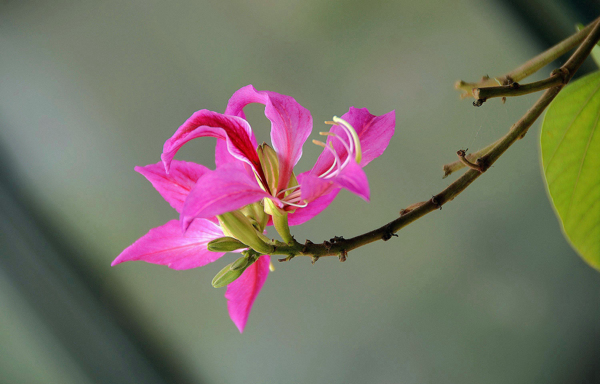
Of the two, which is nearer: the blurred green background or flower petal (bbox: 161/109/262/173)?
flower petal (bbox: 161/109/262/173)

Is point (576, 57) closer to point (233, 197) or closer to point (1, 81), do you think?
point (233, 197)

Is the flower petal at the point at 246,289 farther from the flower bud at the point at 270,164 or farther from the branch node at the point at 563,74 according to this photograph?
the branch node at the point at 563,74

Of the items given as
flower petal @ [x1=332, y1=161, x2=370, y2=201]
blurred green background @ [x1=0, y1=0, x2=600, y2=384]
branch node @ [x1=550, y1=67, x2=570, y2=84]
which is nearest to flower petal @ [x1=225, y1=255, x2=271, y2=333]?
flower petal @ [x1=332, y1=161, x2=370, y2=201]

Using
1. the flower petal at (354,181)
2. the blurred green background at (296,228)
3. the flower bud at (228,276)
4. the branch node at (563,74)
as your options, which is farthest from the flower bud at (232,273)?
the blurred green background at (296,228)

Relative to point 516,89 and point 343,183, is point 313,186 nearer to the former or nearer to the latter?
point 343,183

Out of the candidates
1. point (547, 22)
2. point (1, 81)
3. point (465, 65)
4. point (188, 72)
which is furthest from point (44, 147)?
point (547, 22)

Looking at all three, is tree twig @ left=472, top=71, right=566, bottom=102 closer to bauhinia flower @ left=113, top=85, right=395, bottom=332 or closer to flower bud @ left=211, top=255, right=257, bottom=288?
bauhinia flower @ left=113, top=85, right=395, bottom=332
